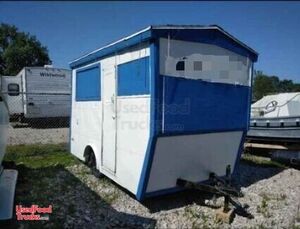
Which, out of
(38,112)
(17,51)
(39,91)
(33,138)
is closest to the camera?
(33,138)

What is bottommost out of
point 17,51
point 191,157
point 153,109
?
point 191,157

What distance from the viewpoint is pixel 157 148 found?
4559 millimetres

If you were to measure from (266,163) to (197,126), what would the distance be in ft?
15.4

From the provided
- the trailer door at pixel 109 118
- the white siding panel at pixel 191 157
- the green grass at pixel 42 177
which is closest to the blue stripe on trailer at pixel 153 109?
the white siding panel at pixel 191 157

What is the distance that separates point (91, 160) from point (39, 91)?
1059cm

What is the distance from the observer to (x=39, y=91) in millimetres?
16109

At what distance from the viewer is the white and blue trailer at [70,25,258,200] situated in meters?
4.47

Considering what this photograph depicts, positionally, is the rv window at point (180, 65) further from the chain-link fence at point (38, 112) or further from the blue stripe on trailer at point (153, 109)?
the chain-link fence at point (38, 112)

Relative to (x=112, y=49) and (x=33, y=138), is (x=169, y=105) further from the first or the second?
(x=33, y=138)

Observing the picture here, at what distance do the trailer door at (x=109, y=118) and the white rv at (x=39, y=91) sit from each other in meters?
10.4

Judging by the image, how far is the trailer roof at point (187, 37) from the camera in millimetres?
4371

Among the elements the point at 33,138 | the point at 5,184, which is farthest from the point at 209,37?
the point at 33,138

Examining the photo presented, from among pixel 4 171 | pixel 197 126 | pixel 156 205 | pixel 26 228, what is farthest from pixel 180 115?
pixel 4 171

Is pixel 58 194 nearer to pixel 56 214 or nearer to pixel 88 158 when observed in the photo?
pixel 56 214
